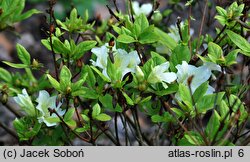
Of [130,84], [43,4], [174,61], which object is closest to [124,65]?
[130,84]

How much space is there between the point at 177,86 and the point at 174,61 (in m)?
0.12

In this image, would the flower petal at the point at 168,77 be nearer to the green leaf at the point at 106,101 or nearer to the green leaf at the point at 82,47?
the green leaf at the point at 106,101

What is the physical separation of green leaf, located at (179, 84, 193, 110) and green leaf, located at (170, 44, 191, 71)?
0.52 ft

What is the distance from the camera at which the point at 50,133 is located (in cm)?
211

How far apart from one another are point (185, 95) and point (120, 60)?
26 cm

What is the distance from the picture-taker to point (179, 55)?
1.78m

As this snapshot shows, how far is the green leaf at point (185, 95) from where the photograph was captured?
5.30ft

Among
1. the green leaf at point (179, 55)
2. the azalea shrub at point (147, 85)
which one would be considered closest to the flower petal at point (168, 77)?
the azalea shrub at point (147, 85)

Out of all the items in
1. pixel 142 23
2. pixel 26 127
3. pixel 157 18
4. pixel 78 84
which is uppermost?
pixel 157 18

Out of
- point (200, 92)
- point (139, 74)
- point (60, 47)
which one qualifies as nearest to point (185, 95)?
point (200, 92)

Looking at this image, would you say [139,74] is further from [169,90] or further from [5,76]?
[5,76]

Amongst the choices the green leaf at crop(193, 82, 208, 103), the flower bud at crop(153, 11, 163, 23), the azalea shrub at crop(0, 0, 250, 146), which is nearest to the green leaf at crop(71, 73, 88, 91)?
the azalea shrub at crop(0, 0, 250, 146)

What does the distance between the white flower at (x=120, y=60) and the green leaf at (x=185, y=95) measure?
0.20 m

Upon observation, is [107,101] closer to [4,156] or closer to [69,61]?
[69,61]
